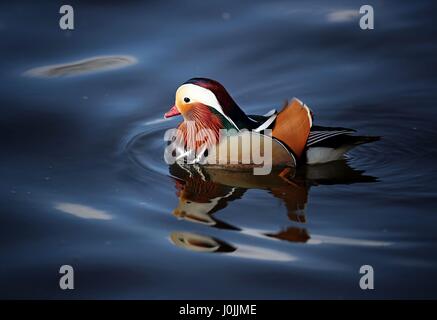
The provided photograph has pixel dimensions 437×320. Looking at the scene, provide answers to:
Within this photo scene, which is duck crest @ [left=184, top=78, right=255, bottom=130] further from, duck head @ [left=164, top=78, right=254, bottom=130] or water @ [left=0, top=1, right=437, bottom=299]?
water @ [left=0, top=1, right=437, bottom=299]

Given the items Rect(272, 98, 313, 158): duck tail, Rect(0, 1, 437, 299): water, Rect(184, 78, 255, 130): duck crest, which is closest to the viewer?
Rect(0, 1, 437, 299): water

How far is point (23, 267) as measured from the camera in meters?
7.00

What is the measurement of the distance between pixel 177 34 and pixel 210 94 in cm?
285

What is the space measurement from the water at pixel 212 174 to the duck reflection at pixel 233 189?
0.02m

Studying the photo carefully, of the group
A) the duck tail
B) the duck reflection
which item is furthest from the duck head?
the duck reflection

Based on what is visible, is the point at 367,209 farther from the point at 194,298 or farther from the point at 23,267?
the point at 23,267

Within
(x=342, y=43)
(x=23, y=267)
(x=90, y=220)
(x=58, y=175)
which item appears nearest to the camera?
(x=23, y=267)

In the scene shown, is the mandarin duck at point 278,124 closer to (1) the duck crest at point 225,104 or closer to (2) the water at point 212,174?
(1) the duck crest at point 225,104

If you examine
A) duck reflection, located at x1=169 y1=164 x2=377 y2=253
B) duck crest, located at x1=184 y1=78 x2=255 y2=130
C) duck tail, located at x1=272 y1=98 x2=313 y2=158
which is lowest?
duck reflection, located at x1=169 y1=164 x2=377 y2=253

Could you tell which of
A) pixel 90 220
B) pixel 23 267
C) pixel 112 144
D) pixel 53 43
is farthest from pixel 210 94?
pixel 53 43

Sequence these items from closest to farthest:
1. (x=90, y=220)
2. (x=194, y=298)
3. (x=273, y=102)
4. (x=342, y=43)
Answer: (x=194, y=298), (x=90, y=220), (x=273, y=102), (x=342, y=43)

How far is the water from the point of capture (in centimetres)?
680

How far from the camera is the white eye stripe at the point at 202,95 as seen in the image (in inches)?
338

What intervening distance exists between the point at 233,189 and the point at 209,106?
930mm
